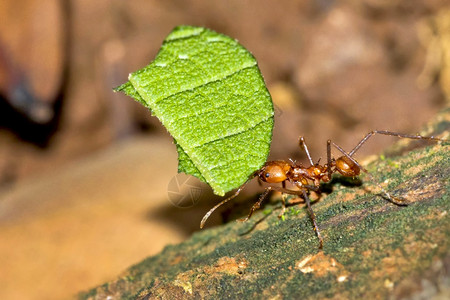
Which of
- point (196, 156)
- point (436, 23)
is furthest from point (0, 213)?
point (436, 23)

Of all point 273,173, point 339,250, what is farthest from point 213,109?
point 339,250

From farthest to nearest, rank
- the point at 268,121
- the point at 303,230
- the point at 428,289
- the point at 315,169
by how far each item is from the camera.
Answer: the point at 315,169 → the point at 268,121 → the point at 303,230 → the point at 428,289

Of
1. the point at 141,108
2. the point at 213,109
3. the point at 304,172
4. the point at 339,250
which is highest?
the point at 213,109

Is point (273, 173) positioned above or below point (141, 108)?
above

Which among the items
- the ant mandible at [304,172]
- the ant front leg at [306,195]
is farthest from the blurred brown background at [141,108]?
the ant front leg at [306,195]

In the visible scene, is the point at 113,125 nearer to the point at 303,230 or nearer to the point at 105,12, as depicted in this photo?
the point at 105,12

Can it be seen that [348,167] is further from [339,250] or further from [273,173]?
[339,250]

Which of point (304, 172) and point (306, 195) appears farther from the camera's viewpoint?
point (304, 172)
